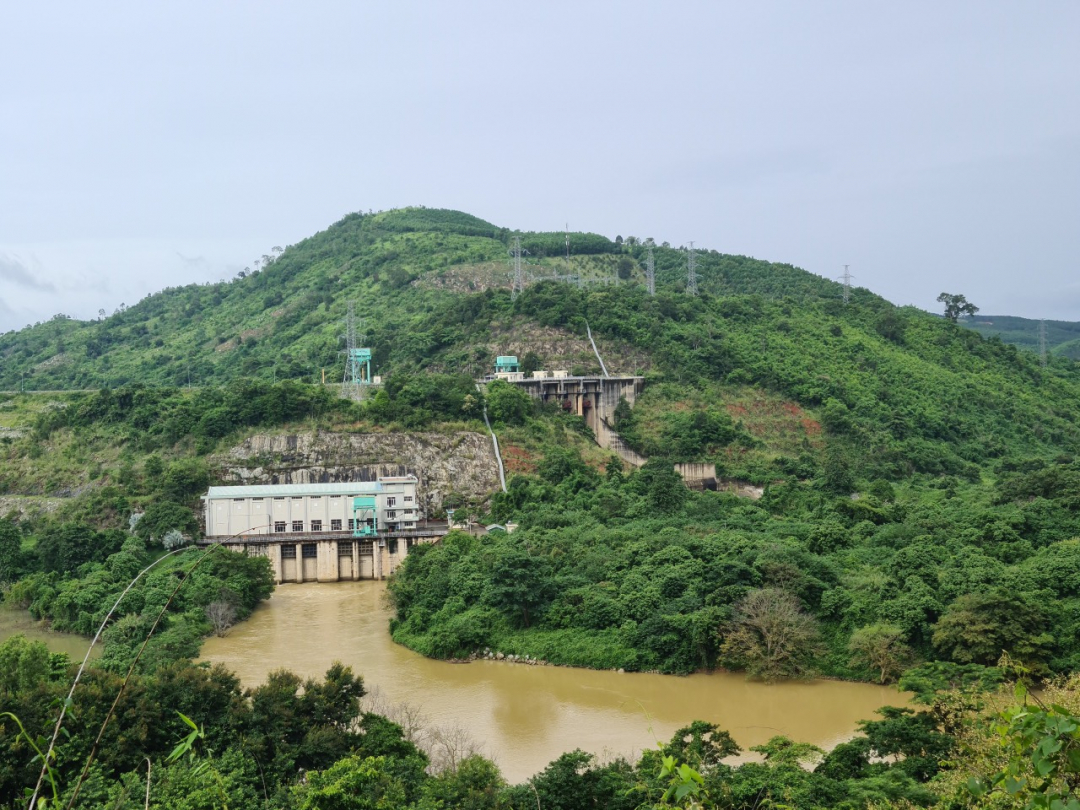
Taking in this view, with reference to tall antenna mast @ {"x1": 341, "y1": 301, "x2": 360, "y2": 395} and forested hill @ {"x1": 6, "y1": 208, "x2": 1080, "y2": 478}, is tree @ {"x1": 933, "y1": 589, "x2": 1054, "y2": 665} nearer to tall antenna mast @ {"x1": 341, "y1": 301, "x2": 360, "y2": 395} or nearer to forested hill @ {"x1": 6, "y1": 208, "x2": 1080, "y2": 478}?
forested hill @ {"x1": 6, "y1": 208, "x2": 1080, "y2": 478}

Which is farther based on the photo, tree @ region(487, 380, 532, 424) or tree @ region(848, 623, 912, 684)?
tree @ region(487, 380, 532, 424)

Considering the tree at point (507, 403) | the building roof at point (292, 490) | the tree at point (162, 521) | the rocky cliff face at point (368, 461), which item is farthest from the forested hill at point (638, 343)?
the tree at point (162, 521)

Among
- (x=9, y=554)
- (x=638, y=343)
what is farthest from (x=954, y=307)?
(x=9, y=554)

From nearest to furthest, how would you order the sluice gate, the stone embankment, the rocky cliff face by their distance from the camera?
the stone embankment
the sluice gate
the rocky cliff face

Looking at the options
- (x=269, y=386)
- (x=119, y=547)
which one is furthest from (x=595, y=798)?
(x=269, y=386)

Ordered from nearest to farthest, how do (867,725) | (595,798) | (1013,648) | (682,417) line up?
1. (595,798)
2. (867,725)
3. (1013,648)
4. (682,417)

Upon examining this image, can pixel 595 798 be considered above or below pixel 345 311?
below

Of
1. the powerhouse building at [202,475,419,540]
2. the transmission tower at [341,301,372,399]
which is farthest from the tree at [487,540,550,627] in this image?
the transmission tower at [341,301,372,399]

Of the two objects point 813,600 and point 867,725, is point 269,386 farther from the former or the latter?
point 867,725
